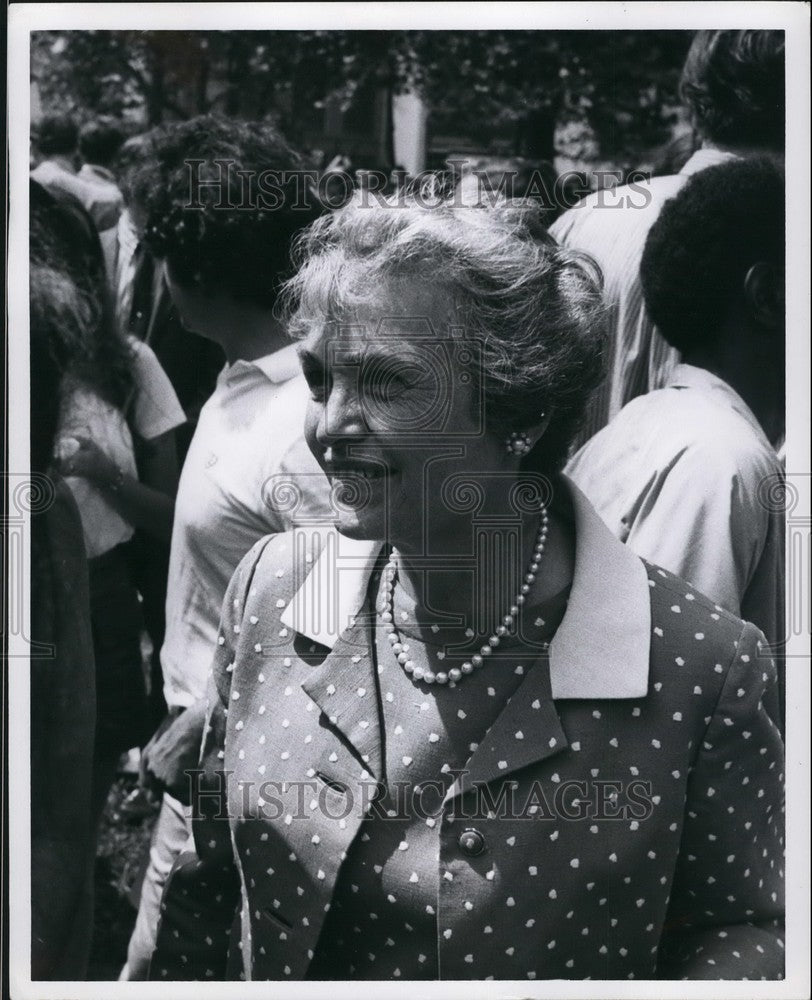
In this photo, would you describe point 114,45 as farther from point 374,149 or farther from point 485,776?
point 485,776

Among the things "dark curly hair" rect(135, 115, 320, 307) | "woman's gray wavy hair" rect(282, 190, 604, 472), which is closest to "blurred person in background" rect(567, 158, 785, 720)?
"woman's gray wavy hair" rect(282, 190, 604, 472)

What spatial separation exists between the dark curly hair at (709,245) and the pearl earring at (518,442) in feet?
1.43

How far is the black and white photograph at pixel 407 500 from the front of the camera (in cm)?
226

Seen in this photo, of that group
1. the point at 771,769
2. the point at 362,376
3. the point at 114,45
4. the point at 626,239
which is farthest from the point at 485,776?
the point at 114,45

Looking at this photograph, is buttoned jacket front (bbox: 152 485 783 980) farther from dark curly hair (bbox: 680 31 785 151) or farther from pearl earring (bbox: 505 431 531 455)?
dark curly hair (bbox: 680 31 785 151)

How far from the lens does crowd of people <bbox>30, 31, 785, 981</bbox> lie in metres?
2.25

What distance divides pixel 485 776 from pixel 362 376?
0.74 m

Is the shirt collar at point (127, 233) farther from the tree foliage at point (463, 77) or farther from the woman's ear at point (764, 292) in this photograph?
the woman's ear at point (764, 292)

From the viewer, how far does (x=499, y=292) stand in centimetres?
220

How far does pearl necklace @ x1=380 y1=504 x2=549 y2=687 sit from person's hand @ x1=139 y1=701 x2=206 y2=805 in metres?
0.53

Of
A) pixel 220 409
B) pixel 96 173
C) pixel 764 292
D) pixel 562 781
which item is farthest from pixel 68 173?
pixel 562 781

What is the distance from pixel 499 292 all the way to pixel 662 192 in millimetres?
542

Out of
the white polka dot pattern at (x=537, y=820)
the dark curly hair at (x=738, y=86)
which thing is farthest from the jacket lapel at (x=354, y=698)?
the dark curly hair at (x=738, y=86)

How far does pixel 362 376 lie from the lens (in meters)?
2.30
